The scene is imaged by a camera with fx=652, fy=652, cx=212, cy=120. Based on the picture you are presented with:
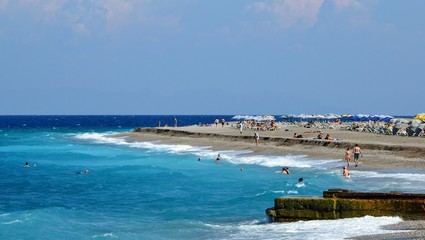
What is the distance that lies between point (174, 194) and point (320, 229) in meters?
14.3

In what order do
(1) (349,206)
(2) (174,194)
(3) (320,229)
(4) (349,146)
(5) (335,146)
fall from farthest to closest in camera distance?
1. (5) (335,146)
2. (4) (349,146)
3. (2) (174,194)
4. (1) (349,206)
5. (3) (320,229)

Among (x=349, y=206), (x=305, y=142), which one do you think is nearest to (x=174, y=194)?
(x=349, y=206)

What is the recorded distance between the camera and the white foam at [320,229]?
764 inches

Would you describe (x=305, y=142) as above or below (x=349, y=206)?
above

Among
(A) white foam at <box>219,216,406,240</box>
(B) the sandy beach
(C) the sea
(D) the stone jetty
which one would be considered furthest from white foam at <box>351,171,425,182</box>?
(A) white foam at <box>219,216,406,240</box>

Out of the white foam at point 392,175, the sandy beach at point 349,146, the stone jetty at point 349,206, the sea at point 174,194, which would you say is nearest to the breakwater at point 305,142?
the sandy beach at point 349,146

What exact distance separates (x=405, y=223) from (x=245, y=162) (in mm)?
31240

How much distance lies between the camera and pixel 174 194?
3362cm

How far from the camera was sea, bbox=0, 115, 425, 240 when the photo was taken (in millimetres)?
22484

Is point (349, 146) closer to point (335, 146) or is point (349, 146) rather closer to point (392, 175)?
point (335, 146)

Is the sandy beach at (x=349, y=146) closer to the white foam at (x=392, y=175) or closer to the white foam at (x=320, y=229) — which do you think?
the white foam at (x=320, y=229)

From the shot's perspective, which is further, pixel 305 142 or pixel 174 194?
pixel 305 142

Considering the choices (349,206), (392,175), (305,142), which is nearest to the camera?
(349,206)

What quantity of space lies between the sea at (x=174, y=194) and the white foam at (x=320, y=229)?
31 mm
